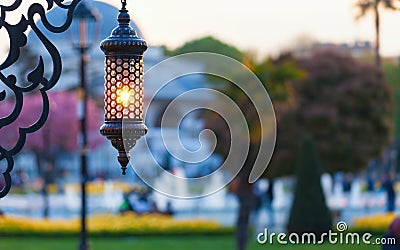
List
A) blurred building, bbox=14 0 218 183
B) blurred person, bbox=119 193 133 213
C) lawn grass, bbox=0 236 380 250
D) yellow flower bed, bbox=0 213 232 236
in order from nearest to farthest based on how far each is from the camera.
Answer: lawn grass, bbox=0 236 380 250 → yellow flower bed, bbox=0 213 232 236 → blurred person, bbox=119 193 133 213 → blurred building, bbox=14 0 218 183

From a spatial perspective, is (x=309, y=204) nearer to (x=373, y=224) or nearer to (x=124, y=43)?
(x=373, y=224)

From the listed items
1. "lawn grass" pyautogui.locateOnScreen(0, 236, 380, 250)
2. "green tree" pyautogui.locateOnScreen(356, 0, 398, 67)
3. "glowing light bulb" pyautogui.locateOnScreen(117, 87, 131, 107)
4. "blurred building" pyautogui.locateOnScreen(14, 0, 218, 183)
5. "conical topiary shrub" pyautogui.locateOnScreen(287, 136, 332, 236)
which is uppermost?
"green tree" pyautogui.locateOnScreen(356, 0, 398, 67)

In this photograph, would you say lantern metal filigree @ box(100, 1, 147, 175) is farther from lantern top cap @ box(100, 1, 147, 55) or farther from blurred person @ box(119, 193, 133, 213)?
blurred person @ box(119, 193, 133, 213)

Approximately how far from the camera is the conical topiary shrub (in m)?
17.9

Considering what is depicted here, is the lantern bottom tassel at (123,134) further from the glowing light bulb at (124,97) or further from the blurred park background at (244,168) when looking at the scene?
the blurred park background at (244,168)

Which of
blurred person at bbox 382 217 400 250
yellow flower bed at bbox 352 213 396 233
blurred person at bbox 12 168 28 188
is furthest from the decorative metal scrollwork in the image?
blurred person at bbox 12 168 28 188

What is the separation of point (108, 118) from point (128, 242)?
45.8 feet

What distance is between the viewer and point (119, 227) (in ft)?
66.4

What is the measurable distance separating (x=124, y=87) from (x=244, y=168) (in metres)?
13.6

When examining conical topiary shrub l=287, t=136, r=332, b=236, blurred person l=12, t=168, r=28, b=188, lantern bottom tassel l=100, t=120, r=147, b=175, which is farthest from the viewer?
blurred person l=12, t=168, r=28, b=188

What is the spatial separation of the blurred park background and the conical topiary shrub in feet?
0.05

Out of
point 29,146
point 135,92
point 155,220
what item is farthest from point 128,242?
point 29,146

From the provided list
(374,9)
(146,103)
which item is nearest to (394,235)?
(146,103)

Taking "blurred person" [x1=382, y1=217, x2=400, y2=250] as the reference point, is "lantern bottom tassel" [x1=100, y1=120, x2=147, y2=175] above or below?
above
